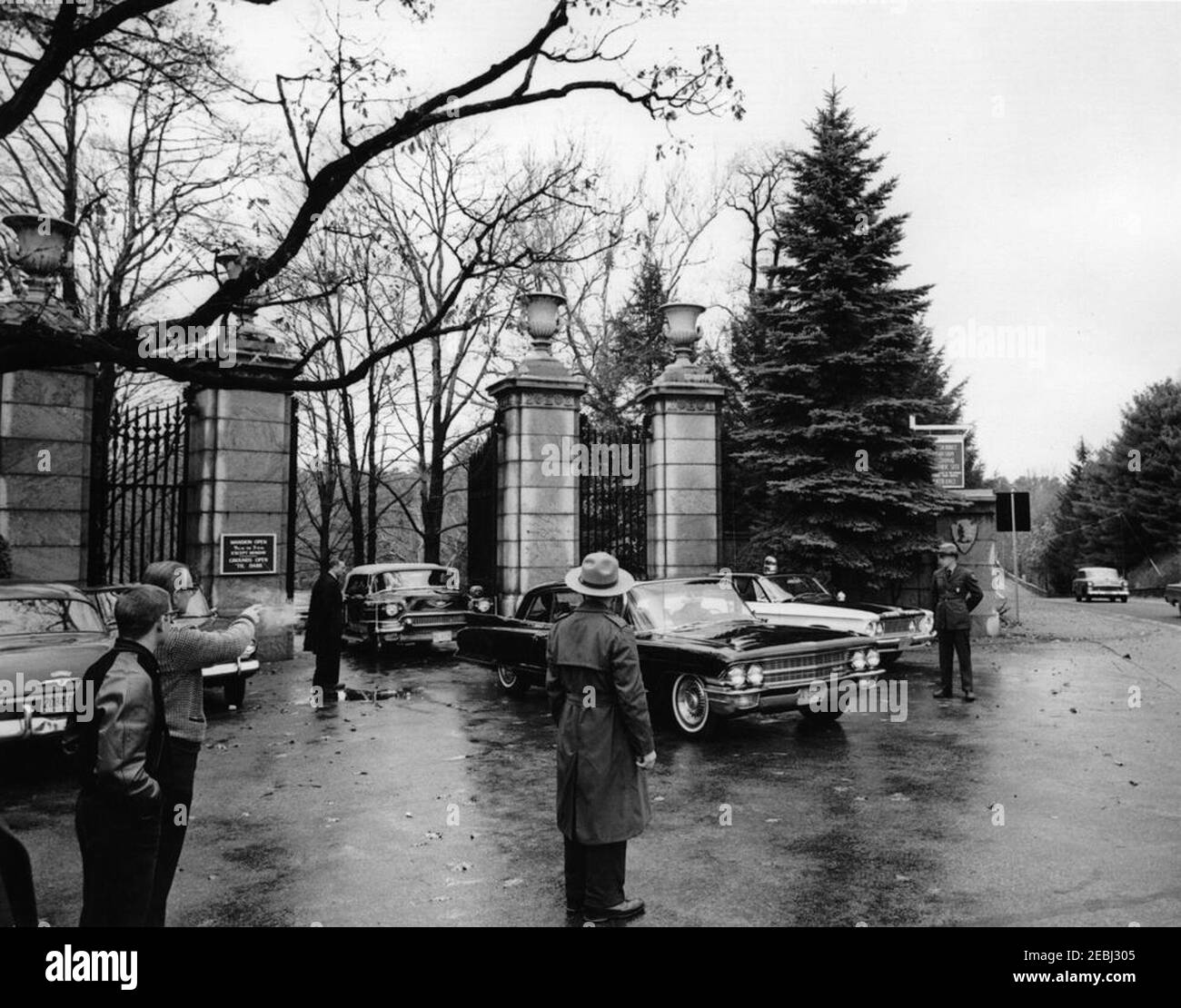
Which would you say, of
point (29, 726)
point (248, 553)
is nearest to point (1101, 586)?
point (248, 553)

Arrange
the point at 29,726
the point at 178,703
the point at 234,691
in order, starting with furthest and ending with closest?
the point at 234,691, the point at 29,726, the point at 178,703

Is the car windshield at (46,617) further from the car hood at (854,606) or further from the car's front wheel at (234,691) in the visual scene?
the car hood at (854,606)

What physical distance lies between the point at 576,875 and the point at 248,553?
1138cm

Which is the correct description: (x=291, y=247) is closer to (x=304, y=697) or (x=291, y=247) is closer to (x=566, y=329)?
(x=304, y=697)

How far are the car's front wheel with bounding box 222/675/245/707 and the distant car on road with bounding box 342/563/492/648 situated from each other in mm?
4335

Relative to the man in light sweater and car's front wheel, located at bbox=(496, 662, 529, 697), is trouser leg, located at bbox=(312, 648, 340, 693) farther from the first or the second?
the man in light sweater

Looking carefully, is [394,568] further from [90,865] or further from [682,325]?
[90,865]

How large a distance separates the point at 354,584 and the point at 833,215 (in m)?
12.1

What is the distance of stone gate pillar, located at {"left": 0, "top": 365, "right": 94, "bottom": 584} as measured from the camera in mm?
12656

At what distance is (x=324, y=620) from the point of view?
37.9ft

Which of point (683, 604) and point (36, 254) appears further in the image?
point (36, 254)

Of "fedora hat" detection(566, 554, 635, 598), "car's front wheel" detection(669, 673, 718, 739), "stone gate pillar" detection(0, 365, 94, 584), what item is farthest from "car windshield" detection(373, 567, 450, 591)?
"fedora hat" detection(566, 554, 635, 598)

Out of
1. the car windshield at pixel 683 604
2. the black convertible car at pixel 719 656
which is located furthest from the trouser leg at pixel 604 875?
the car windshield at pixel 683 604

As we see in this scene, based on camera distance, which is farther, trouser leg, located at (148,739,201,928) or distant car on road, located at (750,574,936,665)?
distant car on road, located at (750,574,936,665)
